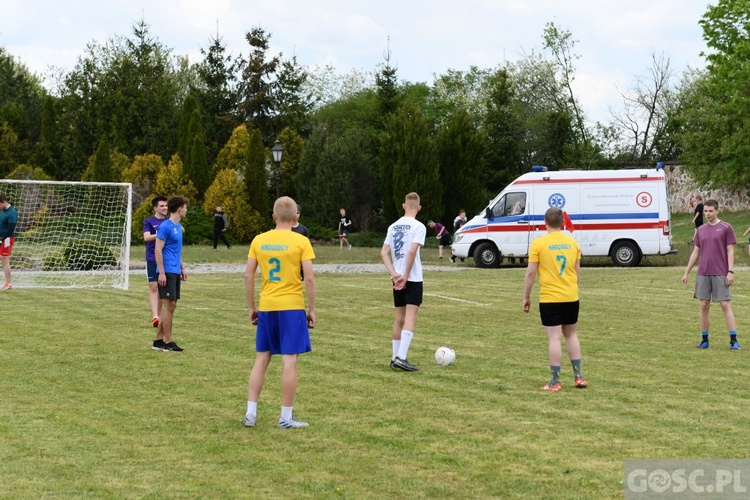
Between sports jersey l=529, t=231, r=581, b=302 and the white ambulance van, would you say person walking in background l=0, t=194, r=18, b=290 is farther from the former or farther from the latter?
the white ambulance van

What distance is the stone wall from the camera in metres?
54.6

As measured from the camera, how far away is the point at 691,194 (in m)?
57.8

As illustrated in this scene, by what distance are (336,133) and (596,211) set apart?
1194 inches

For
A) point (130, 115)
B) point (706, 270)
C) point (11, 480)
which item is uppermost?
point (130, 115)

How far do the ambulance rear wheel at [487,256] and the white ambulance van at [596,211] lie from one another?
4 centimetres

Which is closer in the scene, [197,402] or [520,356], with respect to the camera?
[197,402]

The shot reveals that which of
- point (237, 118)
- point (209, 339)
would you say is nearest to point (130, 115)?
point (237, 118)

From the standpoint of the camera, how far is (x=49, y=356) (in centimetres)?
1245

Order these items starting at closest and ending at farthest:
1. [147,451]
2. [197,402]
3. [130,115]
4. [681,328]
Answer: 1. [147,451]
2. [197,402]
3. [681,328]
4. [130,115]

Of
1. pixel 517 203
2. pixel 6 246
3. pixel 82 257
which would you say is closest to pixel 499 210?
pixel 517 203

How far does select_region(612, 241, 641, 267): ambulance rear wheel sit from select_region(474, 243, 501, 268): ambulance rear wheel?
3473mm

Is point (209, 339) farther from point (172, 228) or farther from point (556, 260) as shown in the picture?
point (556, 260)

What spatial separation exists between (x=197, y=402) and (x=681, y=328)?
853 cm

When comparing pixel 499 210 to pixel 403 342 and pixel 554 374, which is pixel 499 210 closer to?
pixel 403 342
